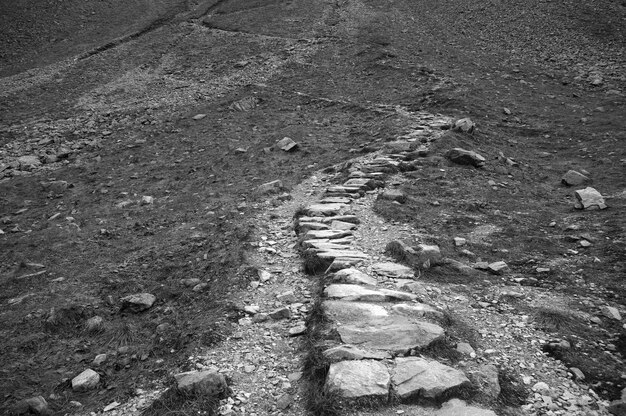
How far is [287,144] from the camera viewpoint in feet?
57.2

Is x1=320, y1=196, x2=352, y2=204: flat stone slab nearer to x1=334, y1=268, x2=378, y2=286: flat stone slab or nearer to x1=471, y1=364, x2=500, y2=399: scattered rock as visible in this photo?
x1=334, y1=268, x2=378, y2=286: flat stone slab

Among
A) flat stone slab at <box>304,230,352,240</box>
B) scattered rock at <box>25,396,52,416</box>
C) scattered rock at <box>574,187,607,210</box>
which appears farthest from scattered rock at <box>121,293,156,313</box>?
scattered rock at <box>574,187,607,210</box>

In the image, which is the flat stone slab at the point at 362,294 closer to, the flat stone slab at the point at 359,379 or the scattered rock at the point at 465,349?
the scattered rock at the point at 465,349

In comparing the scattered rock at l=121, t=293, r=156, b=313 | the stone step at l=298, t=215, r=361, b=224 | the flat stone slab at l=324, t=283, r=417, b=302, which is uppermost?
the flat stone slab at l=324, t=283, r=417, b=302

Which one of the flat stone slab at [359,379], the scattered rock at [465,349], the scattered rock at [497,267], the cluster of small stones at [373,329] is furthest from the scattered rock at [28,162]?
the scattered rock at [465,349]

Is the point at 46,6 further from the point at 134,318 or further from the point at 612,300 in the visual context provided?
the point at 612,300

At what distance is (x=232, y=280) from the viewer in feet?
30.4

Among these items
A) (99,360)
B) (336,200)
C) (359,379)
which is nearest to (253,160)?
(336,200)

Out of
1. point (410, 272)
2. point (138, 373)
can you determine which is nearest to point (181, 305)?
point (138, 373)

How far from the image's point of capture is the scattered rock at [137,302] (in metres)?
9.20

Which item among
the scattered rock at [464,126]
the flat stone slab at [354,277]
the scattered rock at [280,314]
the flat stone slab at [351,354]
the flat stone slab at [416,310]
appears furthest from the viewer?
the scattered rock at [464,126]

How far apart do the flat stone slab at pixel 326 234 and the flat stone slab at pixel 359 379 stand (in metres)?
4.31

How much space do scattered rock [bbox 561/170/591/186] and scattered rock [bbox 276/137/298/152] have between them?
8.95m

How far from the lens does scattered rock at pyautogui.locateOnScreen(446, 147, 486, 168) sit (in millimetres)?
14422
